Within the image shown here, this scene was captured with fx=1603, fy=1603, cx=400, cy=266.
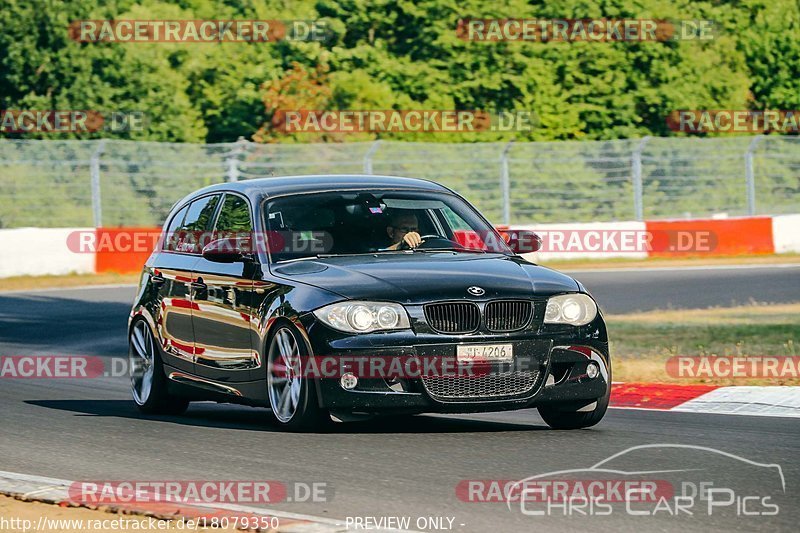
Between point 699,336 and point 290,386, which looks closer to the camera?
point 290,386

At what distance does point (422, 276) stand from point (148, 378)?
312cm

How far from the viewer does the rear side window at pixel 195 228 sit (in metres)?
11.5

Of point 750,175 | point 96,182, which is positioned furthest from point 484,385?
point 750,175

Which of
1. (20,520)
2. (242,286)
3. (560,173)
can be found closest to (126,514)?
(20,520)

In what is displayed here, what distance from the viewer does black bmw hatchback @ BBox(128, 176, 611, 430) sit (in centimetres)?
925

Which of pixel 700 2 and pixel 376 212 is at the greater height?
Answer: pixel 700 2

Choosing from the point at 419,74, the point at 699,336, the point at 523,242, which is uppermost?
the point at 419,74

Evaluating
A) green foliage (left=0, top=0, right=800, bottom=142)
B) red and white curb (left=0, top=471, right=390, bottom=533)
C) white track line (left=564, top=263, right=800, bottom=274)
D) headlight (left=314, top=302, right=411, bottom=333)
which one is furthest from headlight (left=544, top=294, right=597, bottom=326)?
green foliage (left=0, top=0, right=800, bottom=142)

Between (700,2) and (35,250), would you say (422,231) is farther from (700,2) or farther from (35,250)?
(700,2)

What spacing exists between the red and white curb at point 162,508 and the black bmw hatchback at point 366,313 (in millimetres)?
1868

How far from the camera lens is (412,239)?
1055 centimetres

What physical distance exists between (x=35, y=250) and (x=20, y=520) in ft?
74.2

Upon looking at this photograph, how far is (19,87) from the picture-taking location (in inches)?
2047

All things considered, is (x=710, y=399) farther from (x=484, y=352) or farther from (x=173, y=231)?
(x=173, y=231)
